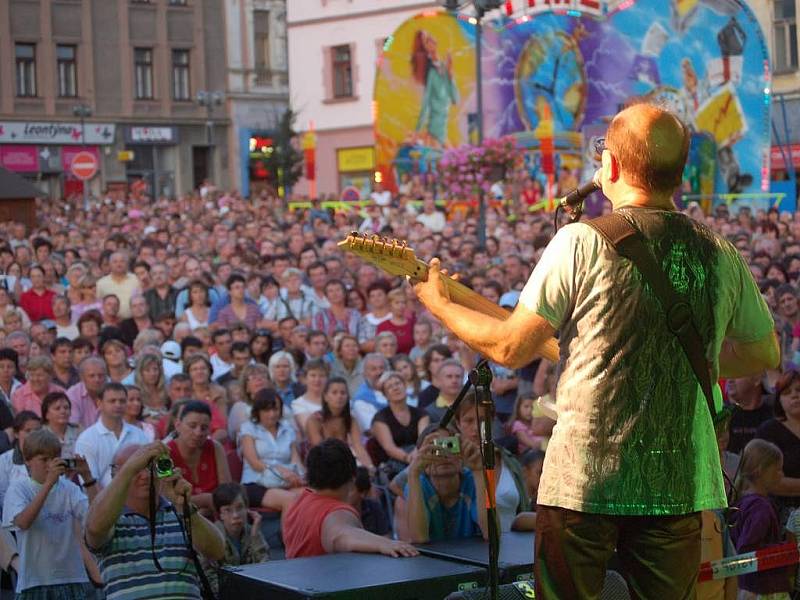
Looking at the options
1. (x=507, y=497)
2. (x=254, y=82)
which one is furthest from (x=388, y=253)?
(x=254, y=82)

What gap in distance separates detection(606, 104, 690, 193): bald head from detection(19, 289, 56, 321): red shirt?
1038cm

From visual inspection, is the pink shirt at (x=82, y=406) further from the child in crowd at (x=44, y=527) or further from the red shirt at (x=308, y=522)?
the red shirt at (x=308, y=522)

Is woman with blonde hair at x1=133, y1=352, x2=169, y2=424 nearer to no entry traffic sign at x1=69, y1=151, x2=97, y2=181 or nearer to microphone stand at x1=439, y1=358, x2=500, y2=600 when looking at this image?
microphone stand at x1=439, y1=358, x2=500, y2=600

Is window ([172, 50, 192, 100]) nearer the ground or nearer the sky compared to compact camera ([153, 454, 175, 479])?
nearer the sky

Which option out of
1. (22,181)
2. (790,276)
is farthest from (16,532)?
(22,181)

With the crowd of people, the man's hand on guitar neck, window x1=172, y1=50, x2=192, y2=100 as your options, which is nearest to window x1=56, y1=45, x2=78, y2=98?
window x1=172, y1=50, x2=192, y2=100

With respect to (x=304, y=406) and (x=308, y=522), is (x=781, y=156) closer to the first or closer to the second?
(x=304, y=406)

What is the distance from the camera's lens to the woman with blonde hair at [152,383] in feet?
30.9

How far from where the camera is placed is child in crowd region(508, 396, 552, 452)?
344 inches

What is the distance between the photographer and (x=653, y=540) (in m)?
3.36

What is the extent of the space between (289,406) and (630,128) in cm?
689

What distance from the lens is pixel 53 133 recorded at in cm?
4516

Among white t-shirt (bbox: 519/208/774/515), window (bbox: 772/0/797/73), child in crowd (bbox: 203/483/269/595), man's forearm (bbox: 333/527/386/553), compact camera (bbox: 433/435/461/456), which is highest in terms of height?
window (bbox: 772/0/797/73)

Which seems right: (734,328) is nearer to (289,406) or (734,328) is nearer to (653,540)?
(653,540)
